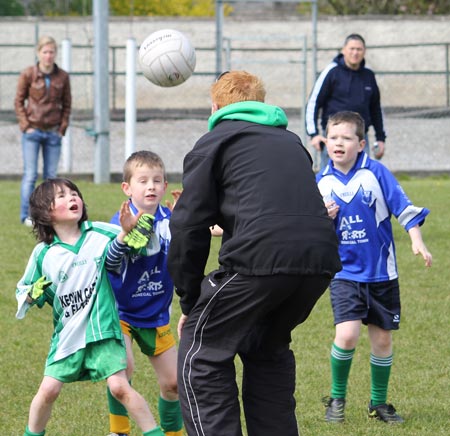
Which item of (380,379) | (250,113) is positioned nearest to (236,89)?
(250,113)

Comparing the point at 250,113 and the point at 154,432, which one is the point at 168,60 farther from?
the point at 154,432

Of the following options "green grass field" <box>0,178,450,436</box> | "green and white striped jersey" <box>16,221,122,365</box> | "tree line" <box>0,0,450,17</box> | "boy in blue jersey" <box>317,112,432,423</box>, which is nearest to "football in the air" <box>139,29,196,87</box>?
"boy in blue jersey" <box>317,112,432,423</box>

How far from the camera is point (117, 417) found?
526 centimetres

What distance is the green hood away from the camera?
4.21 m

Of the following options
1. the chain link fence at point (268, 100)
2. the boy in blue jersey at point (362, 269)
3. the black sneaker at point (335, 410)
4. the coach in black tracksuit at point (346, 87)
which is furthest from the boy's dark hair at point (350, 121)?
the chain link fence at point (268, 100)

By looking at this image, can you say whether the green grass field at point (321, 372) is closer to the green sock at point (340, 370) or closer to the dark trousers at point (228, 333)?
the green sock at point (340, 370)

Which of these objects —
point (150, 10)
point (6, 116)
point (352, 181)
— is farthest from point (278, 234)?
point (150, 10)

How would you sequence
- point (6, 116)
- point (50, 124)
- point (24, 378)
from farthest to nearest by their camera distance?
point (6, 116), point (50, 124), point (24, 378)

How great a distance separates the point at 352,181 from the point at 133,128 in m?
9.89

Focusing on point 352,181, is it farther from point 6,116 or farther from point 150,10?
point 150,10

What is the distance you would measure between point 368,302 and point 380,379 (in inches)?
17.1

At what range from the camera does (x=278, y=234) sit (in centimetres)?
400

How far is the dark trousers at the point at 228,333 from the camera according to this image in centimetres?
409

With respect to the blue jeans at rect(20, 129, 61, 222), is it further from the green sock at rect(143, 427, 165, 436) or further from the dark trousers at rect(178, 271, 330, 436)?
the dark trousers at rect(178, 271, 330, 436)
